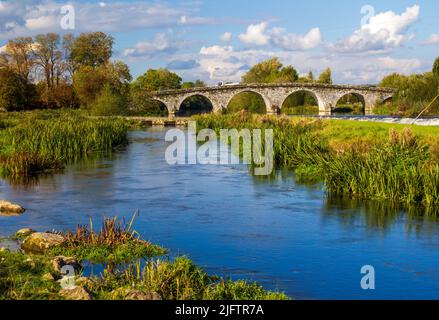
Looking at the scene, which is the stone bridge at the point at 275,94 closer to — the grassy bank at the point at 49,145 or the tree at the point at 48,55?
the tree at the point at 48,55

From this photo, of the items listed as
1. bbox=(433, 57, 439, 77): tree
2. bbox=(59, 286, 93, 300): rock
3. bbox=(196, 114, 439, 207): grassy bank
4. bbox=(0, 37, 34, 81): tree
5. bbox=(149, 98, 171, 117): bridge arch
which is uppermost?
bbox=(0, 37, 34, 81): tree

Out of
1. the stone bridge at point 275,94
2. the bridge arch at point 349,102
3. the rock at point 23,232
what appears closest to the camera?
the rock at point 23,232

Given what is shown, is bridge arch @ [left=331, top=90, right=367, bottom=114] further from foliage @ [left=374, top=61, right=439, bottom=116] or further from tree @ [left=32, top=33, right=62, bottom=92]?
tree @ [left=32, top=33, right=62, bottom=92]

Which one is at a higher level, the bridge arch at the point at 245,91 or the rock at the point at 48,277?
the bridge arch at the point at 245,91

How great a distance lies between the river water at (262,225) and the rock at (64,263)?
3.15 m

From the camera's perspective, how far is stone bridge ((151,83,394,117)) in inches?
3959

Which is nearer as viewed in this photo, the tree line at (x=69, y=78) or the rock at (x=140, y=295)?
the rock at (x=140, y=295)

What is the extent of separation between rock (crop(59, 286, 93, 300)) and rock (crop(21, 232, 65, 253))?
4.44 metres

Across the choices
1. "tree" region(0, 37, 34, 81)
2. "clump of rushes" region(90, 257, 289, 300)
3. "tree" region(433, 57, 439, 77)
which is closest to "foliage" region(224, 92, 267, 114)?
"tree" region(433, 57, 439, 77)

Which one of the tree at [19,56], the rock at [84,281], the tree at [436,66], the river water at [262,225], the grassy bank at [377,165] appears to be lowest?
the river water at [262,225]

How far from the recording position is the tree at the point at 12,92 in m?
77.7

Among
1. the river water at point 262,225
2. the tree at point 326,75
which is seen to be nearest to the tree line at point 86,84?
the tree at point 326,75
